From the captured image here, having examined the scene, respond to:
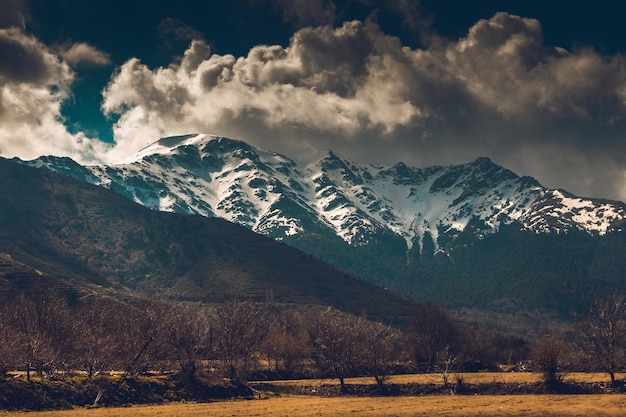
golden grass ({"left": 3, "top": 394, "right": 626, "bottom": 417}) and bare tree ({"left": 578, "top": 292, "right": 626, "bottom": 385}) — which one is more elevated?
bare tree ({"left": 578, "top": 292, "right": 626, "bottom": 385})

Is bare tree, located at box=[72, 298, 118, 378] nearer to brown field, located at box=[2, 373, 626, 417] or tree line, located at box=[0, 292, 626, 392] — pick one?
→ tree line, located at box=[0, 292, 626, 392]

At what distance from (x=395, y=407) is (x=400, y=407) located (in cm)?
94

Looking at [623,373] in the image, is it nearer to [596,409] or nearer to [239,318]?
[596,409]

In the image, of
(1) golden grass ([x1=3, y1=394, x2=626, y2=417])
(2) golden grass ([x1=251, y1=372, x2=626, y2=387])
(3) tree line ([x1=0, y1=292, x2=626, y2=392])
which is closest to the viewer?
(1) golden grass ([x1=3, y1=394, x2=626, y2=417])

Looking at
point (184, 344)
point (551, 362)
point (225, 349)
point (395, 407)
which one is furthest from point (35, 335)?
point (551, 362)

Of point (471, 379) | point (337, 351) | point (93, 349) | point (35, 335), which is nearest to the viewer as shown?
point (35, 335)

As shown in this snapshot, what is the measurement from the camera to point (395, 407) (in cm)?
11550

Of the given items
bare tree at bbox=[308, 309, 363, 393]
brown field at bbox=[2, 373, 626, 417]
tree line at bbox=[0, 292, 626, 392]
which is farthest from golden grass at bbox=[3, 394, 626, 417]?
bare tree at bbox=[308, 309, 363, 393]

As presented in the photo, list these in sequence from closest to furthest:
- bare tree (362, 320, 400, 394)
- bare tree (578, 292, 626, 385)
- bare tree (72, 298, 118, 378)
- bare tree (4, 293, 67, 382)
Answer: bare tree (4, 293, 67, 382), bare tree (72, 298, 118, 378), bare tree (578, 292, 626, 385), bare tree (362, 320, 400, 394)

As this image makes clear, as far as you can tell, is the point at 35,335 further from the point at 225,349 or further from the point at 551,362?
the point at 551,362

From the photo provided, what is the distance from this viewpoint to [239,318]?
554ft

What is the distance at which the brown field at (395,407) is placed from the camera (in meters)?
104

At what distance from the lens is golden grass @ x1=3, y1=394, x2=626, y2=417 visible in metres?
104

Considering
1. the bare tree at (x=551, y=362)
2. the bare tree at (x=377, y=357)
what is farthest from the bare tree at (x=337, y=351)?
the bare tree at (x=551, y=362)
